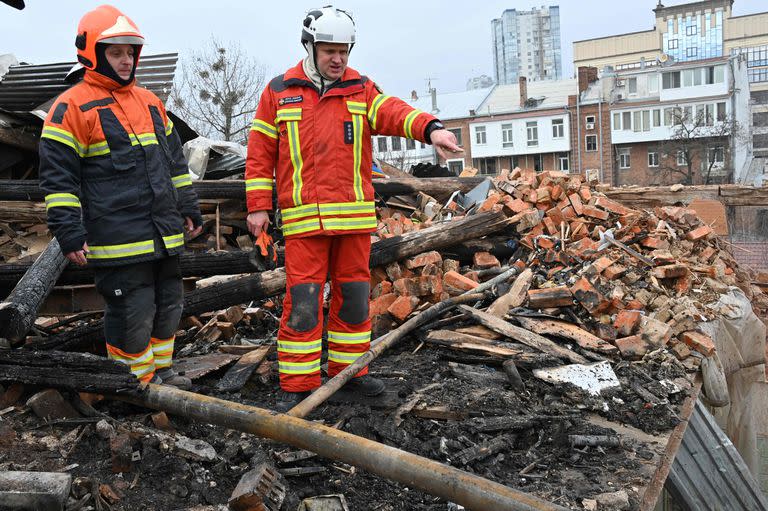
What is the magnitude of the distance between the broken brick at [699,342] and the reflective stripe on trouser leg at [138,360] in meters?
3.79

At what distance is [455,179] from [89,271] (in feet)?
18.1

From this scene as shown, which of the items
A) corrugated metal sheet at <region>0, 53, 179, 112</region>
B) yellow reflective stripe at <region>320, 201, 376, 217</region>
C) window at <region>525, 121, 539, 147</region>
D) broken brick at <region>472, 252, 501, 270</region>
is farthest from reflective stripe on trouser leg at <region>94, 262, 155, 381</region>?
window at <region>525, 121, 539, 147</region>

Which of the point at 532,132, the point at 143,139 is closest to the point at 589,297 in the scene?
the point at 143,139

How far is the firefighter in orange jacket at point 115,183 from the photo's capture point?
3377 millimetres

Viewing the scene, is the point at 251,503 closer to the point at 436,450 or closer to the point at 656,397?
the point at 436,450

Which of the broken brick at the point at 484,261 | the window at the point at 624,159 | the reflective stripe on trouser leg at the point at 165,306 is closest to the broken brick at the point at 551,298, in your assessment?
the broken brick at the point at 484,261

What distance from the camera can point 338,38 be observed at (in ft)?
11.8

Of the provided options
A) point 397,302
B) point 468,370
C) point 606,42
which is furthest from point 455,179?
point 606,42

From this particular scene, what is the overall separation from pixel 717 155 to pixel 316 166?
44.1 m

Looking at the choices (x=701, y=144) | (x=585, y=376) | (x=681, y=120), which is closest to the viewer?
(x=585, y=376)

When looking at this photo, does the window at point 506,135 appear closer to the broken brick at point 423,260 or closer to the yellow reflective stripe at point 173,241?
the broken brick at point 423,260

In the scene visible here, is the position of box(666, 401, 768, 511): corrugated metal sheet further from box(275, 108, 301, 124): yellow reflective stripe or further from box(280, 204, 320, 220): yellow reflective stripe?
box(275, 108, 301, 124): yellow reflective stripe

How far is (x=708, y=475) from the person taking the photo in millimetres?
4414

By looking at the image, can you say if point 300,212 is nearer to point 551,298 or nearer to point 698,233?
point 551,298
